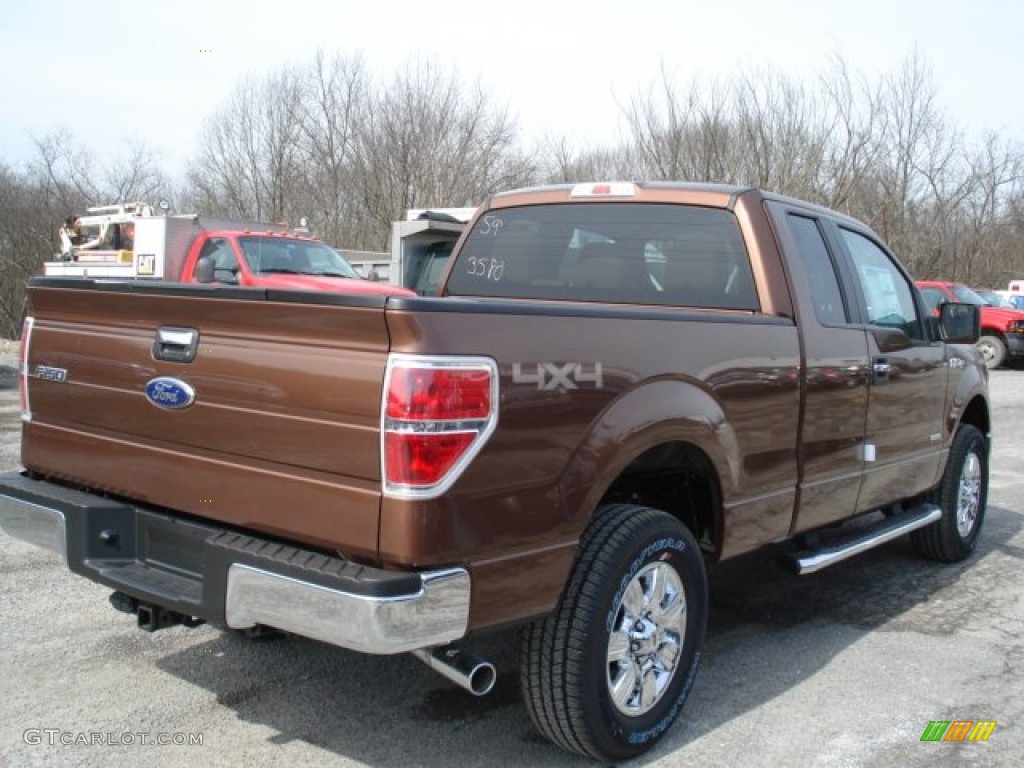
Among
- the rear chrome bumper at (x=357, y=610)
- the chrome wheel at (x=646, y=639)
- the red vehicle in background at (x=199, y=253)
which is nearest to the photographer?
the rear chrome bumper at (x=357, y=610)

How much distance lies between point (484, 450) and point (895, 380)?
9.40ft

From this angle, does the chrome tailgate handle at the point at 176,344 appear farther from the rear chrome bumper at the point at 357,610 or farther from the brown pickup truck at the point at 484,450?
the rear chrome bumper at the point at 357,610

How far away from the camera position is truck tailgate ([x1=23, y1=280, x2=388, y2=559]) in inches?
104

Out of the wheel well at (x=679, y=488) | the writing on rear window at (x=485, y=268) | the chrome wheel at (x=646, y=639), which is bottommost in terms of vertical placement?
the chrome wheel at (x=646, y=639)

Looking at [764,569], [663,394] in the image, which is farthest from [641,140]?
[663,394]

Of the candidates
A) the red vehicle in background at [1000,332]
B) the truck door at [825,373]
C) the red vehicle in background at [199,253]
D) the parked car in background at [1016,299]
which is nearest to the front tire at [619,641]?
the truck door at [825,373]

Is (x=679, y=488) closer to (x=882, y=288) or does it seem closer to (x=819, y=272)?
(x=819, y=272)

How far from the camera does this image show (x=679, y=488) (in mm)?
3797

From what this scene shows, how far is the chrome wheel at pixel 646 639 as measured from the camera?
315cm

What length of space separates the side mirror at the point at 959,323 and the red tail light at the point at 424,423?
382 centimetres

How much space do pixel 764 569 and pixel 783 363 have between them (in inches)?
84.9

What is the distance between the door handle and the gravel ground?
119 centimetres

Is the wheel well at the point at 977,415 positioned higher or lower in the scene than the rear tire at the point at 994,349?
lower

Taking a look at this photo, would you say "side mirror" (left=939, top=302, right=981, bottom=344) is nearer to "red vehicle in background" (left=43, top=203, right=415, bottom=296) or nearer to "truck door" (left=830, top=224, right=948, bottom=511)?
"truck door" (left=830, top=224, right=948, bottom=511)
